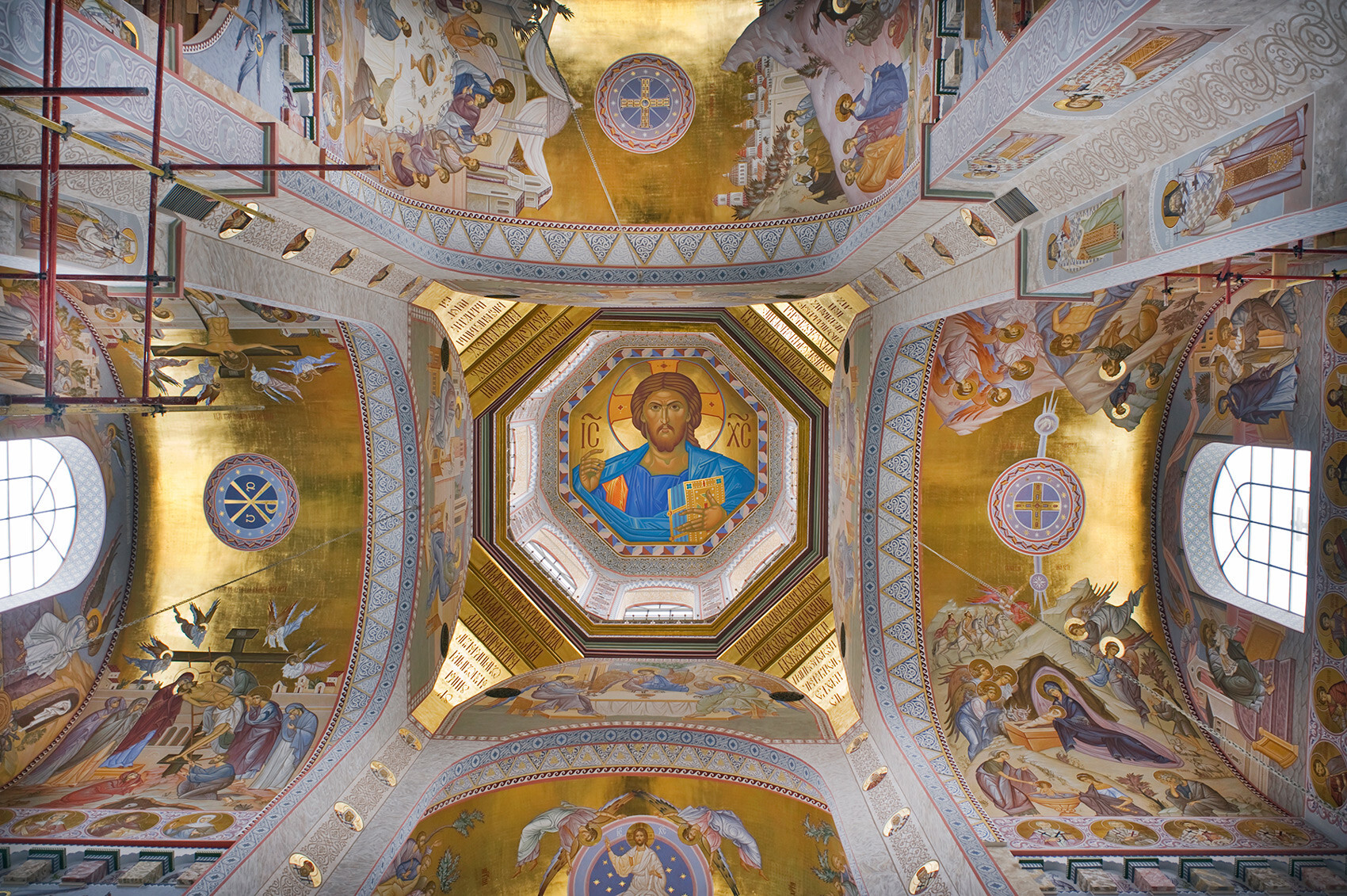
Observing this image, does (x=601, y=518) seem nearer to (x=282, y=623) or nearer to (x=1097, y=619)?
(x=282, y=623)

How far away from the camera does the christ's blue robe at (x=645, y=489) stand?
15.2 m

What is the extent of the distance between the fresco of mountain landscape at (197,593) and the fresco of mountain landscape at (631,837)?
2838mm

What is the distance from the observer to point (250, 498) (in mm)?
10945

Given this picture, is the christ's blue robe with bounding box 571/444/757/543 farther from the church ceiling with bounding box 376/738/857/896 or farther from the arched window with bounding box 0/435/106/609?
the arched window with bounding box 0/435/106/609

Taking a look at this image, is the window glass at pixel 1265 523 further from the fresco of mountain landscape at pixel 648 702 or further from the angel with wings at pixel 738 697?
the angel with wings at pixel 738 697

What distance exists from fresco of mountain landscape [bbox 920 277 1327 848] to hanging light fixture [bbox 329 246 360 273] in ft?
25.1

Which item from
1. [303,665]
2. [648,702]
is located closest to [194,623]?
[303,665]

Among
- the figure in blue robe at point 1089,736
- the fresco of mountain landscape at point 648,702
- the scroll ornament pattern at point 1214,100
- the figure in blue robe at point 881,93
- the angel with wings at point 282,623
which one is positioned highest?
the figure in blue robe at point 881,93

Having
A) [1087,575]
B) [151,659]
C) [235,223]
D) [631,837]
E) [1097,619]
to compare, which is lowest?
[631,837]

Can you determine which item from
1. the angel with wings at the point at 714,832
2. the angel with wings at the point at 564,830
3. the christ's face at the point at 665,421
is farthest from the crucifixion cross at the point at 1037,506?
the angel with wings at the point at 564,830

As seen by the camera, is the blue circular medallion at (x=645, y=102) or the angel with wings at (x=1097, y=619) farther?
the angel with wings at (x=1097, y=619)

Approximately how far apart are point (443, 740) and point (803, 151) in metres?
9.65

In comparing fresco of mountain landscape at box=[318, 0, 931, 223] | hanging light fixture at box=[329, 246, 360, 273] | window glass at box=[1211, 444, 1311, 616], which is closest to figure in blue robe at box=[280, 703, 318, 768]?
hanging light fixture at box=[329, 246, 360, 273]

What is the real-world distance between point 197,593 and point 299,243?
5954mm
